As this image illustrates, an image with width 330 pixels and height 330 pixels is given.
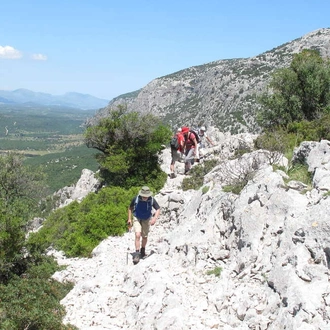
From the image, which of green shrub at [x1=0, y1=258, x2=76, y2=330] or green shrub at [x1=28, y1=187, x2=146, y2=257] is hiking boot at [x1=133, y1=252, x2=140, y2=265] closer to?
green shrub at [x1=0, y1=258, x2=76, y2=330]

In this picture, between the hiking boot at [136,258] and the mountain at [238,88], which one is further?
the mountain at [238,88]

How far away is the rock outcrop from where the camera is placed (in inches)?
265

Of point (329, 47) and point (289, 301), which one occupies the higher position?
point (329, 47)

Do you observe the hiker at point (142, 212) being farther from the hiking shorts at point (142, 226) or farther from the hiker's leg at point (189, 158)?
the hiker's leg at point (189, 158)

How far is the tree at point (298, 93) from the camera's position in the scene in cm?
2355

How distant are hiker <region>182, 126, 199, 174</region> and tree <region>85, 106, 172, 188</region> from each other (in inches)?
213

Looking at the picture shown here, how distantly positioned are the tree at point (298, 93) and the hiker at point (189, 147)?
27.7 ft

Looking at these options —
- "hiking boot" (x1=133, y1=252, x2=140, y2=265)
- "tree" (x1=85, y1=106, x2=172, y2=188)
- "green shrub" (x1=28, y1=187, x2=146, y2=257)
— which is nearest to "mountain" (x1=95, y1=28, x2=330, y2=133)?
"tree" (x1=85, y1=106, x2=172, y2=188)

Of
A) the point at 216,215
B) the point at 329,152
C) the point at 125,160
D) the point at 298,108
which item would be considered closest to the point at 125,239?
the point at 216,215

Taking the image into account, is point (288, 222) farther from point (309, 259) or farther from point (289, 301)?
point (289, 301)

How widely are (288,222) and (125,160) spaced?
1686 cm

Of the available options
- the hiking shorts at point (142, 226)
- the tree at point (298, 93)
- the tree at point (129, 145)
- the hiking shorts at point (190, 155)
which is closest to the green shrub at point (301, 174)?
the hiking shorts at point (142, 226)

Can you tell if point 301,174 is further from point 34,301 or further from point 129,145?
Result: point 129,145

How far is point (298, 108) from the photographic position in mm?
24453
